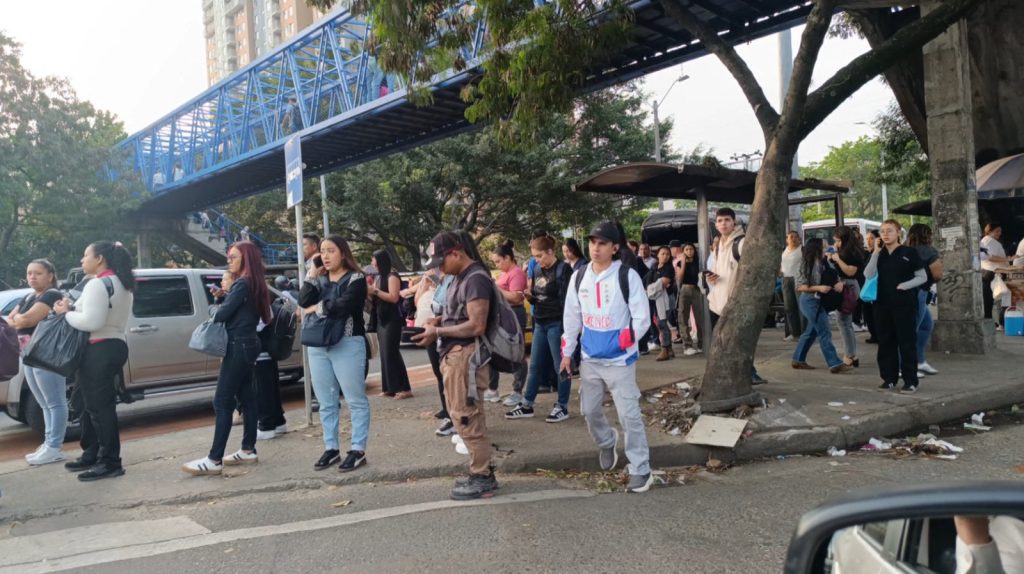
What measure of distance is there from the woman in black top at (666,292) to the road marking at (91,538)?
6565mm

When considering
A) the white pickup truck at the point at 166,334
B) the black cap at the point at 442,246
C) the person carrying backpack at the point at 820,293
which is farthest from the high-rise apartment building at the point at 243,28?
the black cap at the point at 442,246

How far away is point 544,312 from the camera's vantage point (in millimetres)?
6379

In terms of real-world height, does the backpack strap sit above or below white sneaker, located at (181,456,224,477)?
above

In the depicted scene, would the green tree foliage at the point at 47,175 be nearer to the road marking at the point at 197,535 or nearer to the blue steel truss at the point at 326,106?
the blue steel truss at the point at 326,106

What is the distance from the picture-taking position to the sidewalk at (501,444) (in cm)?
485

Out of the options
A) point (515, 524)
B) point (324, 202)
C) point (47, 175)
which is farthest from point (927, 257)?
point (47, 175)

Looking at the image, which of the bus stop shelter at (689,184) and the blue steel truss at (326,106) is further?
the blue steel truss at (326,106)

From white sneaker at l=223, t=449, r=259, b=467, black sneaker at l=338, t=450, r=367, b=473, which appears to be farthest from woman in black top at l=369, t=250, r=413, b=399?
black sneaker at l=338, t=450, r=367, b=473

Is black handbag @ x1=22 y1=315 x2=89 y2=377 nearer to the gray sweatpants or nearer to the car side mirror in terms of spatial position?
the gray sweatpants

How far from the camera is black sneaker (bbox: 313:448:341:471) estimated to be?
5062 millimetres

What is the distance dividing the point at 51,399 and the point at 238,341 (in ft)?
6.78

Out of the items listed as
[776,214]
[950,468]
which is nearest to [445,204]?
[776,214]


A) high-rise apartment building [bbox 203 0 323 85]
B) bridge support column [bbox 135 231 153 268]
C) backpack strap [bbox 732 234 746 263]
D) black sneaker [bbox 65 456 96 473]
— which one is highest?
high-rise apartment building [bbox 203 0 323 85]

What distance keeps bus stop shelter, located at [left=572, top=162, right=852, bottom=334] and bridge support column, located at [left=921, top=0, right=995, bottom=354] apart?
4.92 feet
